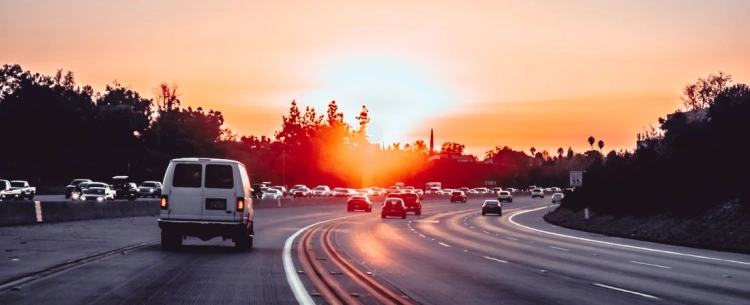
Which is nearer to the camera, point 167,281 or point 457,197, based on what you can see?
Result: point 167,281

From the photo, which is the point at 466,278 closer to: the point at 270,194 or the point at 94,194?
the point at 94,194

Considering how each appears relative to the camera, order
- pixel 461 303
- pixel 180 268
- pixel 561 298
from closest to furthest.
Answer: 1. pixel 461 303
2. pixel 561 298
3. pixel 180 268

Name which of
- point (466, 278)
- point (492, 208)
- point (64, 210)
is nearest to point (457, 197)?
point (492, 208)

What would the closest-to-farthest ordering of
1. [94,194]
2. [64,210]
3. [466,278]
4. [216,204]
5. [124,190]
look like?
[466,278] → [216,204] → [64,210] → [94,194] → [124,190]

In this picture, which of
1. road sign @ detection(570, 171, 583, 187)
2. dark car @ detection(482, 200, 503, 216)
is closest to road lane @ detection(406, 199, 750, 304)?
road sign @ detection(570, 171, 583, 187)

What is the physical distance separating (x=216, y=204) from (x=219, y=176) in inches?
27.2

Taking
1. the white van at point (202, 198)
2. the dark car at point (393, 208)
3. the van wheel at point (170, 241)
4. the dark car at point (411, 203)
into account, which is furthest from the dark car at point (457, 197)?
the white van at point (202, 198)

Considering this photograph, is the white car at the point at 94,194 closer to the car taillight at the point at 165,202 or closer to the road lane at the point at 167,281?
the car taillight at the point at 165,202

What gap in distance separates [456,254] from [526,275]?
7.58 metres

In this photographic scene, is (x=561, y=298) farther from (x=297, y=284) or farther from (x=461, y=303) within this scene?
(x=297, y=284)

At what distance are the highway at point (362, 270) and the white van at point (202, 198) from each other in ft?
2.20

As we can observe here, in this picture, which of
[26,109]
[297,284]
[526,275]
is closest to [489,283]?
[526,275]

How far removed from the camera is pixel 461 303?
556 inches

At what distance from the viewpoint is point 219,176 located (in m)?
24.4
